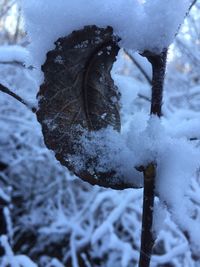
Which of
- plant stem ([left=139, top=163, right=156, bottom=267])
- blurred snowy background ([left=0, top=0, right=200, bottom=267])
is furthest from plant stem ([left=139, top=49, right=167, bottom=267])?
blurred snowy background ([left=0, top=0, right=200, bottom=267])

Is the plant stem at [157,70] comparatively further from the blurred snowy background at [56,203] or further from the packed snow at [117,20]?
the blurred snowy background at [56,203]

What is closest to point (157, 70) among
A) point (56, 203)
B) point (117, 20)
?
point (117, 20)

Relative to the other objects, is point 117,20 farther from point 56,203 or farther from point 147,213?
point 56,203

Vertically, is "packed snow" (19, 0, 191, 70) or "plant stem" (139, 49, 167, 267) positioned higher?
"packed snow" (19, 0, 191, 70)

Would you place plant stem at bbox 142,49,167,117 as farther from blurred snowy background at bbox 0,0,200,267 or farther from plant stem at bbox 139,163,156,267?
blurred snowy background at bbox 0,0,200,267

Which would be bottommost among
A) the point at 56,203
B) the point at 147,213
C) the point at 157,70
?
the point at 147,213

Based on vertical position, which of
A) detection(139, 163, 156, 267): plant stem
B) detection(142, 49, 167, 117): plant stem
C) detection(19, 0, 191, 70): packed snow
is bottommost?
detection(139, 163, 156, 267): plant stem

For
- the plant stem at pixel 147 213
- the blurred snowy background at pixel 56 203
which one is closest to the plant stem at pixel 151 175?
the plant stem at pixel 147 213

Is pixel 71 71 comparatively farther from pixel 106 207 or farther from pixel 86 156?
pixel 106 207

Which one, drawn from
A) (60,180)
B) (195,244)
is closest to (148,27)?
(195,244)

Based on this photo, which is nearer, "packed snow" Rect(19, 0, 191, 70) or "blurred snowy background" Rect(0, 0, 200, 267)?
"packed snow" Rect(19, 0, 191, 70)
